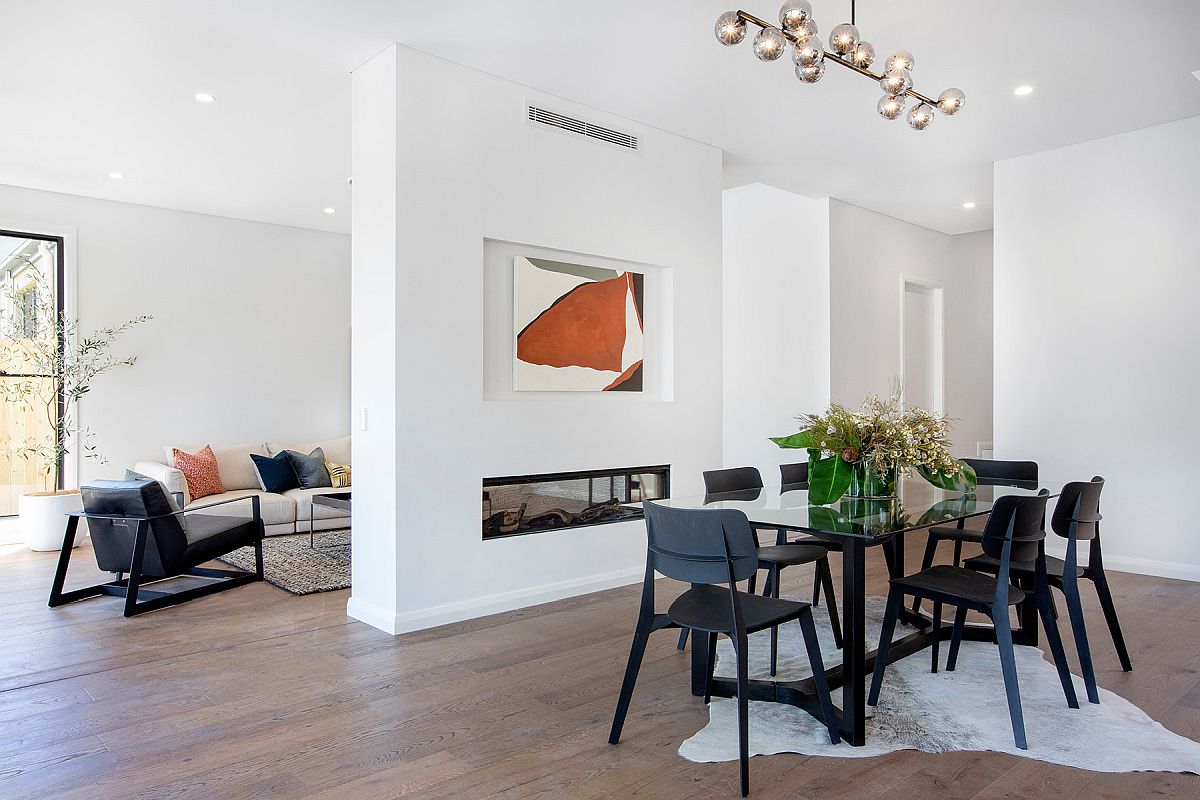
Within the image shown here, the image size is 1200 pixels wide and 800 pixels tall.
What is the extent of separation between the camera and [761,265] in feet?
24.0

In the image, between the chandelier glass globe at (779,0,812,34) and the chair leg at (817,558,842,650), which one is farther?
the chair leg at (817,558,842,650)

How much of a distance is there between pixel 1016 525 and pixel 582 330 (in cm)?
269

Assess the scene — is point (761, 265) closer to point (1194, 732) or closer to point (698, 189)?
point (698, 189)

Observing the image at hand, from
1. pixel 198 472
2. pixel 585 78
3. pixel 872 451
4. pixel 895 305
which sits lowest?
pixel 198 472

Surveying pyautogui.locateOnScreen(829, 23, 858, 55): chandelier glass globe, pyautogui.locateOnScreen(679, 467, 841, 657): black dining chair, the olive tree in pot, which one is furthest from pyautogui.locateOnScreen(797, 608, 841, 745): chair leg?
the olive tree in pot

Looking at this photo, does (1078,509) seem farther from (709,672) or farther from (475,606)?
(475,606)

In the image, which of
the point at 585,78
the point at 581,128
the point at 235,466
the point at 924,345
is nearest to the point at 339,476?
the point at 235,466

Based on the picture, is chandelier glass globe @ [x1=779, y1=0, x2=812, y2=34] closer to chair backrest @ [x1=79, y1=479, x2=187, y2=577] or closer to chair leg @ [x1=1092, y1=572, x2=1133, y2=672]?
chair leg @ [x1=1092, y1=572, x2=1133, y2=672]

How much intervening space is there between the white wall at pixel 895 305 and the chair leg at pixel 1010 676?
14.0 ft

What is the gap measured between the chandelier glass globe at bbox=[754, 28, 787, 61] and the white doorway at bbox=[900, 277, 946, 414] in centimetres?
538

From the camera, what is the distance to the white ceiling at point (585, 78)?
362cm

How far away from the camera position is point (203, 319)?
287 inches

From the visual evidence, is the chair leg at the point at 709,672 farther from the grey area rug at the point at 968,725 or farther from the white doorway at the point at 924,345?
the white doorway at the point at 924,345

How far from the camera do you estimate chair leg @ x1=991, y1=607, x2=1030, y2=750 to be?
2590 mm
